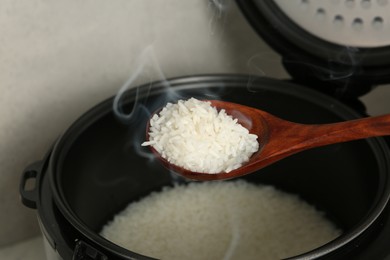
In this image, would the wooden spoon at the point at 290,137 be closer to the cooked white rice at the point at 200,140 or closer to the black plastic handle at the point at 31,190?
the cooked white rice at the point at 200,140

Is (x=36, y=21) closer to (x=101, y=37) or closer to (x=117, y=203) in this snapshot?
(x=101, y=37)

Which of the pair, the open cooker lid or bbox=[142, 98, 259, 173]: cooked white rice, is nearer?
bbox=[142, 98, 259, 173]: cooked white rice

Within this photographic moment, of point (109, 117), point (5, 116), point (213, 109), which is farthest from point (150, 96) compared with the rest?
point (5, 116)

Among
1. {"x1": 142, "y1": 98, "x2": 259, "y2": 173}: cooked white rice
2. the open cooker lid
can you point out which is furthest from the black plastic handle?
the open cooker lid

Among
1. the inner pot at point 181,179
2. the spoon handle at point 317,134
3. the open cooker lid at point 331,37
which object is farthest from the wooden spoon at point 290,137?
the open cooker lid at point 331,37

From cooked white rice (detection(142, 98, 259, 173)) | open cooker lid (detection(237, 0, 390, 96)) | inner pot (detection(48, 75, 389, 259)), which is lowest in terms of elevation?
inner pot (detection(48, 75, 389, 259))

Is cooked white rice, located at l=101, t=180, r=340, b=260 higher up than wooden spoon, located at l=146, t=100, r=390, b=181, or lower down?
lower down

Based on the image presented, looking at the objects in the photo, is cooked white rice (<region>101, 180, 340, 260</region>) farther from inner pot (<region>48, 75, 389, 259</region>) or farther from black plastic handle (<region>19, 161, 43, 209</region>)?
black plastic handle (<region>19, 161, 43, 209</region>)
